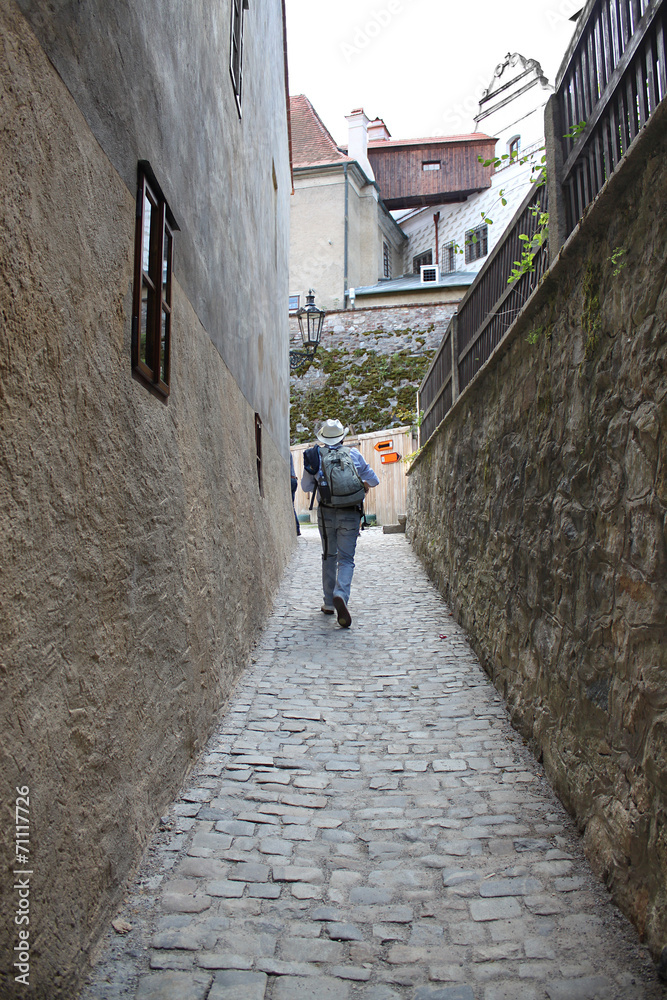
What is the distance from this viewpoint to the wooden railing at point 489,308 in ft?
13.3

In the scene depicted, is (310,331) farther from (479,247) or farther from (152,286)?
(479,247)

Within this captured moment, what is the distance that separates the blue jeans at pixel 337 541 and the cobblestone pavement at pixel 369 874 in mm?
2134

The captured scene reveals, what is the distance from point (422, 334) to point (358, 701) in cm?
2022

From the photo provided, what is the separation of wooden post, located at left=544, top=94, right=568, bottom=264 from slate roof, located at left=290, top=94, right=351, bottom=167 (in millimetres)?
25682

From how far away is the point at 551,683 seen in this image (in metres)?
3.17

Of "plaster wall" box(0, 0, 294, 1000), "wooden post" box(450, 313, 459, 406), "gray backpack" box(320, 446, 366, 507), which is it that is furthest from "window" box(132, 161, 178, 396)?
"wooden post" box(450, 313, 459, 406)

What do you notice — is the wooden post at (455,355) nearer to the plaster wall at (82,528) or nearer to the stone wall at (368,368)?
the plaster wall at (82,528)

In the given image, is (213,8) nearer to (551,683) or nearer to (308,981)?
(551,683)

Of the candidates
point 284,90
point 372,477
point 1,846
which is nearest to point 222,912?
point 1,846

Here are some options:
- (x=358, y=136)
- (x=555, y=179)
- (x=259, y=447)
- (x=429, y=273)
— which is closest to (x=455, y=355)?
(x=259, y=447)

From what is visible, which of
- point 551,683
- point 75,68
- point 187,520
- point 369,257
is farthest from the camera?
point 369,257

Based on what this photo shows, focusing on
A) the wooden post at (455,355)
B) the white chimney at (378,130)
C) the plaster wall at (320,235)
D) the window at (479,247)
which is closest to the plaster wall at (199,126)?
the wooden post at (455,355)

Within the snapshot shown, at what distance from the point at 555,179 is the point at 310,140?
28.7 m

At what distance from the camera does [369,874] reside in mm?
2518
